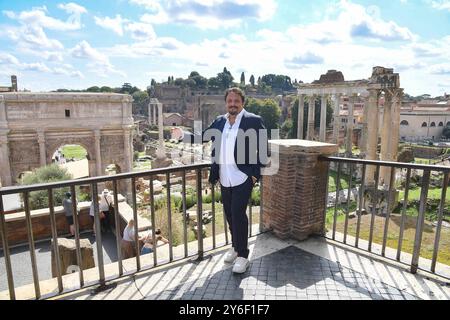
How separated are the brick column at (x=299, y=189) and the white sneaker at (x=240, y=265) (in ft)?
3.78

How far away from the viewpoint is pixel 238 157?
366cm

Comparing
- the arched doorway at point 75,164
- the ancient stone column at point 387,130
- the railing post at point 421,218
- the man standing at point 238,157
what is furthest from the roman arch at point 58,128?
the railing post at point 421,218

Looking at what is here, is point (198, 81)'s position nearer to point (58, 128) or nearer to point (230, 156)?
point (58, 128)

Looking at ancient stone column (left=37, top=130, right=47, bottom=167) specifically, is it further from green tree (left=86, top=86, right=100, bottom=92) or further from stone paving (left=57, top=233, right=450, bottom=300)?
green tree (left=86, top=86, right=100, bottom=92)

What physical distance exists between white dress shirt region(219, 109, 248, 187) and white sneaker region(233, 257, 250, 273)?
2.91 feet

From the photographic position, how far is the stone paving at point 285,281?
3.29 meters

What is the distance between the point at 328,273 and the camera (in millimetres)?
3754

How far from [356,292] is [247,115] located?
2226 millimetres

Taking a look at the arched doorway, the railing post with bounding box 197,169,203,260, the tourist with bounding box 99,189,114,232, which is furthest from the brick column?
the arched doorway

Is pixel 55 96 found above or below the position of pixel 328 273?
above

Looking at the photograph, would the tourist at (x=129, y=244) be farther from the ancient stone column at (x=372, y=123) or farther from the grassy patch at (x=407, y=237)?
the ancient stone column at (x=372, y=123)
